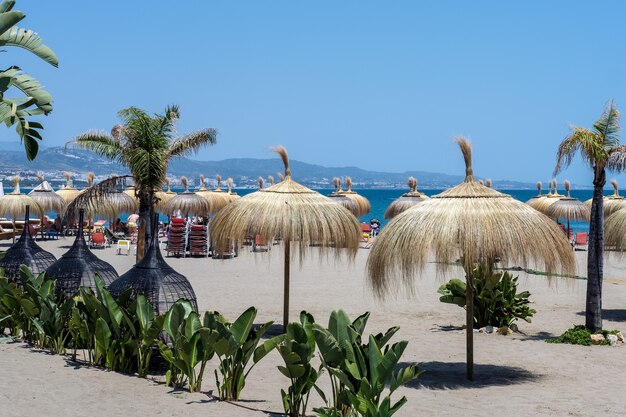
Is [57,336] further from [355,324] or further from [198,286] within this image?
[198,286]

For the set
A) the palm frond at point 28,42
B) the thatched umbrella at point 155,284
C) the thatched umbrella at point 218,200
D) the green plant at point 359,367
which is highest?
the palm frond at point 28,42

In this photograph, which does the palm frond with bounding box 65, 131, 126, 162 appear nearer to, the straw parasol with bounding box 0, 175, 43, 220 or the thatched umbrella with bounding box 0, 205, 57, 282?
the thatched umbrella with bounding box 0, 205, 57, 282

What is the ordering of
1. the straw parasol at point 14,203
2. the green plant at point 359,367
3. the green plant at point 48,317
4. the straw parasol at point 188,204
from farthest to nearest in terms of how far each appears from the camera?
the straw parasol at point 188,204 → the straw parasol at point 14,203 → the green plant at point 48,317 → the green plant at point 359,367

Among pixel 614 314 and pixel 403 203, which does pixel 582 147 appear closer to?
pixel 614 314

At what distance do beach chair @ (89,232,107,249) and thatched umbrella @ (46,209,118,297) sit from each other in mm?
14707

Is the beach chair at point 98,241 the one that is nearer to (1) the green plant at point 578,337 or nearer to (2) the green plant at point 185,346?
(1) the green plant at point 578,337

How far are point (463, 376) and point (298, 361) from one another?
298 centimetres

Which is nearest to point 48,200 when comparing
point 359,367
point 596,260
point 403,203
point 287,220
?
point 403,203

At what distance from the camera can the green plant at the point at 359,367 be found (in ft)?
19.1

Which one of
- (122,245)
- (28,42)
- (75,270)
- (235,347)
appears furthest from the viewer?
(122,245)

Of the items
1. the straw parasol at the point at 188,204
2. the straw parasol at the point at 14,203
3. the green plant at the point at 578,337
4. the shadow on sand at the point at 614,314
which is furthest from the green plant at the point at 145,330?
the straw parasol at the point at 188,204

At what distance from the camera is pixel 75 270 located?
34.9ft

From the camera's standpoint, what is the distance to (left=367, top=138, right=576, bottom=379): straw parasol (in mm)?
7930

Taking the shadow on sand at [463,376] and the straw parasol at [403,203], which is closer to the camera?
the shadow on sand at [463,376]
